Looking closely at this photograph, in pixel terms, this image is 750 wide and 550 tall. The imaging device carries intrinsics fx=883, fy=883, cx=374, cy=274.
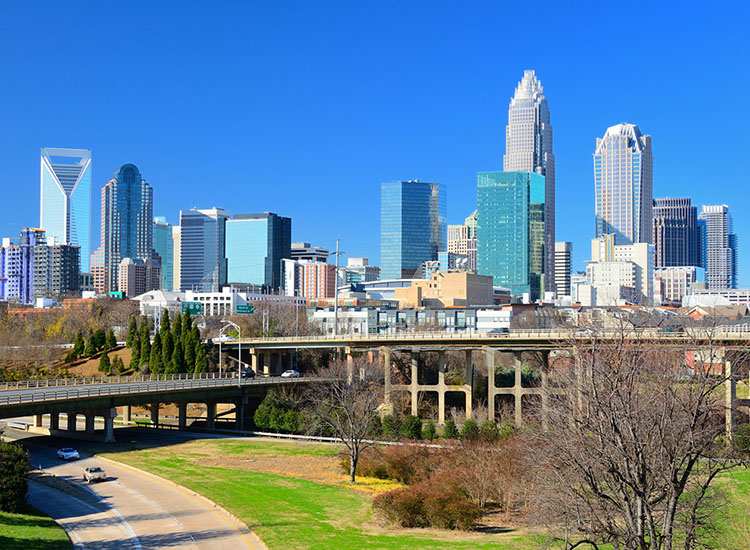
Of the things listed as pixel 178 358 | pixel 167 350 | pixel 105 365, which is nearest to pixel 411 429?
pixel 178 358

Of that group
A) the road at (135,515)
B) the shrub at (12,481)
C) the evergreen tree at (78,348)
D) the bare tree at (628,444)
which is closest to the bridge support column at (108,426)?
the road at (135,515)

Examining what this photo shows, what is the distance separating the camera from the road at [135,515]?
43156 mm

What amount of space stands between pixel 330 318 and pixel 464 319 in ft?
93.1

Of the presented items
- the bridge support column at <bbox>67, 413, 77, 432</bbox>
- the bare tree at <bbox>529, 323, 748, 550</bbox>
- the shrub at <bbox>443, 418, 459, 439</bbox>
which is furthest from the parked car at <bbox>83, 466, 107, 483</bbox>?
the bare tree at <bbox>529, 323, 748, 550</bbox>

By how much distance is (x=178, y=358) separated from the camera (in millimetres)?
112625

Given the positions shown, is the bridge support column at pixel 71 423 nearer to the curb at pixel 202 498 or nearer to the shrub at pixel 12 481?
the curb at pixel 202 498

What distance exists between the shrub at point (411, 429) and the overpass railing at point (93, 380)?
31771 mm

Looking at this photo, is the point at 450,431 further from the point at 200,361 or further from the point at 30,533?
the point at 30,533

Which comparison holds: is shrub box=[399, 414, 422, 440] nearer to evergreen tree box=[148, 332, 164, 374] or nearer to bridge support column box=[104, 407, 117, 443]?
bridge support column box=[104, 407, 117, 443]

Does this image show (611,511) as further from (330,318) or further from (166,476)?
(330,318)

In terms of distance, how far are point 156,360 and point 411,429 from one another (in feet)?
141

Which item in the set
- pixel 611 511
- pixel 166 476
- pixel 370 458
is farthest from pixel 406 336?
pixel 611 511

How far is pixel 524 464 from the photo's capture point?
46.8 meters

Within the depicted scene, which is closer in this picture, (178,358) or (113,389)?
(113,389)
